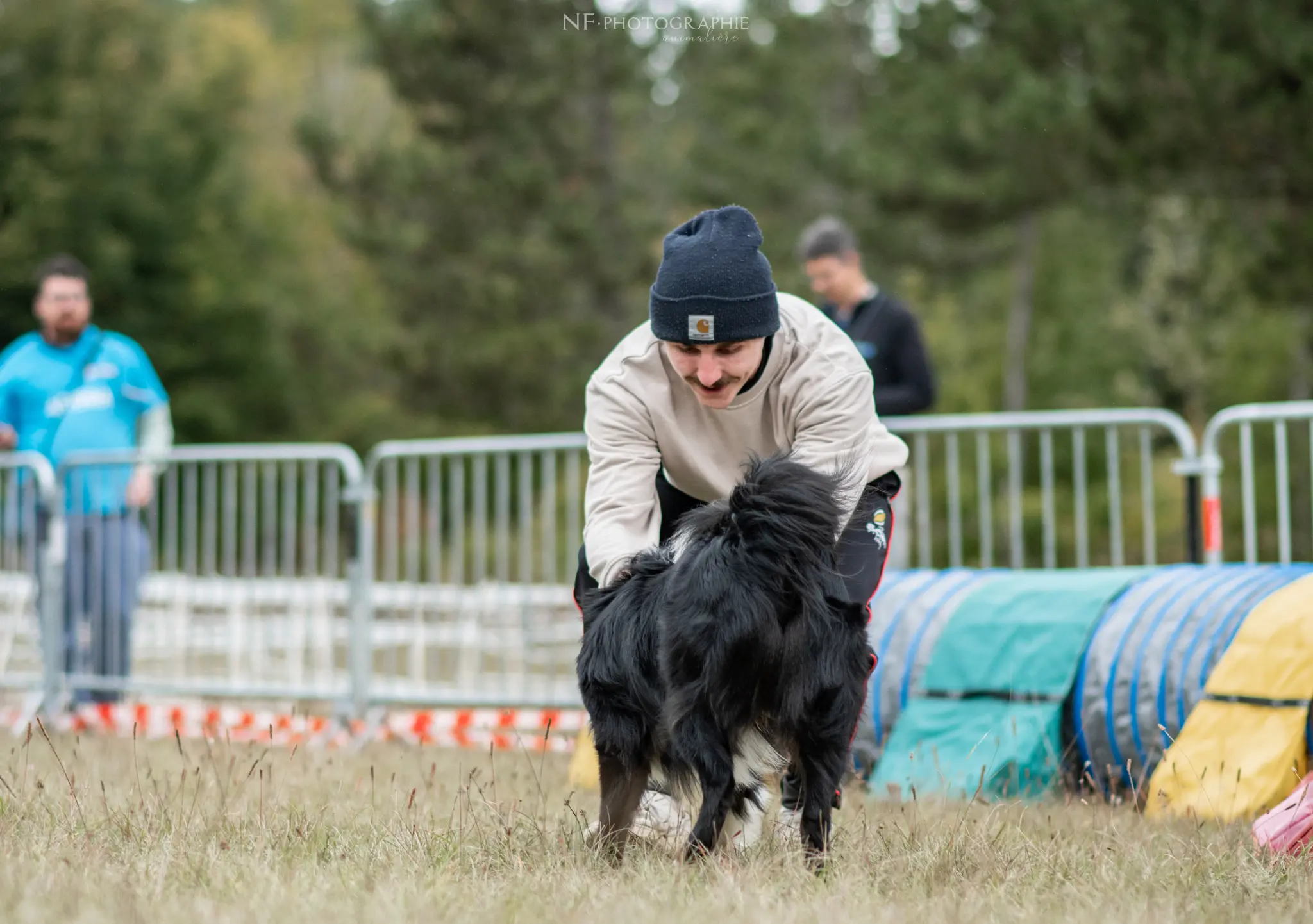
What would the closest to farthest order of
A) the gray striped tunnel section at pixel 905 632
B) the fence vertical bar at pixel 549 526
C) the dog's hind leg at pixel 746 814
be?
the dog's hind leg at pixel 746 814 < the gray striped tunnel section at pixel 905 632 < the fence vertical bar at pixel 549 526

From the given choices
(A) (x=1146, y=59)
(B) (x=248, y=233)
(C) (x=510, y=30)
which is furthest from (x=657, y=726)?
(B) (x=248, y=233)

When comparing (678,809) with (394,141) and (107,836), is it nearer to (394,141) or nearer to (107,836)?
(107,836)

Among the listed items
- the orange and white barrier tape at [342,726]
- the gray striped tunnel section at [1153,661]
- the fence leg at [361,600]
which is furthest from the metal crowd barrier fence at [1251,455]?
the fence leg at [361,600]

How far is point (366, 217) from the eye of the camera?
945 inches

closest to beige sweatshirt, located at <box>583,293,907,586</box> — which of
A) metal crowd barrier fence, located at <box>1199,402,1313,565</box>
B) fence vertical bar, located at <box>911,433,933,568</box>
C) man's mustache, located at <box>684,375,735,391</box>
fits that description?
man's mustache, located at <box>684,375,735,391</box>

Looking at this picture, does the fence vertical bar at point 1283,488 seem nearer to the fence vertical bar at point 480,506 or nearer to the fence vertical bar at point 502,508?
the fence vertical bar at point 502,508

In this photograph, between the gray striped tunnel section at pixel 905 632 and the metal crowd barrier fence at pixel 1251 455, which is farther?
the metal crowd barrier fence at pixel 1251 455

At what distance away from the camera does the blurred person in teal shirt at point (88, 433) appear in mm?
7434

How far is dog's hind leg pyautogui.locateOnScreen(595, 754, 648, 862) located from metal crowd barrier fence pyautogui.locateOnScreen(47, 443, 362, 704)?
4055mm

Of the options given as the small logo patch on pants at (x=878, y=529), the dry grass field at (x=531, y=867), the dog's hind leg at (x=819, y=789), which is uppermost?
the small logo patch on pants at (x=878, y=529)

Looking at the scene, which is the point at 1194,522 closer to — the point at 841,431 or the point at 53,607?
the point at 841,431

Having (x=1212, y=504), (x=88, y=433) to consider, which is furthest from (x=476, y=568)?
(x=1212, y=504)

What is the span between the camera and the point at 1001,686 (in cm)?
509

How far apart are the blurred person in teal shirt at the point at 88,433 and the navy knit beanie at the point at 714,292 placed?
4873 millimetres
